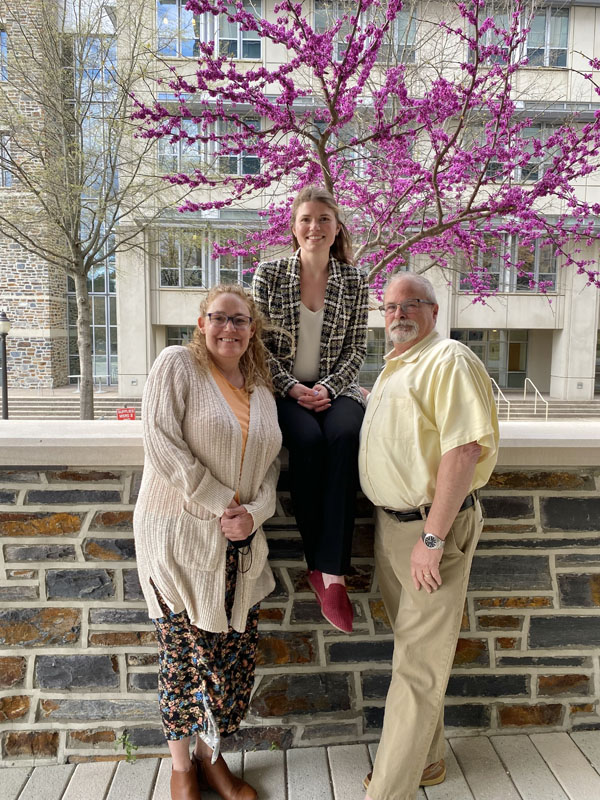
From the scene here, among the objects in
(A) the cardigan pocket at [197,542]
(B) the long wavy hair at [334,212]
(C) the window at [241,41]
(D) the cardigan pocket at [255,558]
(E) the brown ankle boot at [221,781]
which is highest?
(C) the window at [241,41]

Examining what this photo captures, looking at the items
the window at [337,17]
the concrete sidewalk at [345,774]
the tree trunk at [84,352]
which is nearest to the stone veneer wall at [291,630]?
the concrete sidewalk at [345,774]

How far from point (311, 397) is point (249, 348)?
304 millimetres

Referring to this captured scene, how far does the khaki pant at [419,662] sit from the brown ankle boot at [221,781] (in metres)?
0.48

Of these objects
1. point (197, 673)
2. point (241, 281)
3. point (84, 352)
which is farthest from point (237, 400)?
point (241, 281)

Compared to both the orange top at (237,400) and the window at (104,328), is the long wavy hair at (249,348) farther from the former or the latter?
the window at (104,328)

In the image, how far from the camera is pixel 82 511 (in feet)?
7.50

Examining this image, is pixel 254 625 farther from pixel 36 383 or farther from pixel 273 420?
pixel 36 383

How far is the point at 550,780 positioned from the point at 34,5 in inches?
519

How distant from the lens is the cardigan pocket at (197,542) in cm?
188

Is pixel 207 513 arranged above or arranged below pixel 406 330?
below

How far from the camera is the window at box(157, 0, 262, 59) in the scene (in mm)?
9898

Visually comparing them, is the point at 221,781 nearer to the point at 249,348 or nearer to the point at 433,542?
the point at 433,542

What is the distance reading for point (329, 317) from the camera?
2301 mm

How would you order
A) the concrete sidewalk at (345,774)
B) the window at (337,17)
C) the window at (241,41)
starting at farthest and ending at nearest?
the window at (241,41)
the window at (337,17)
the concrete sidewalk at (345,774)
